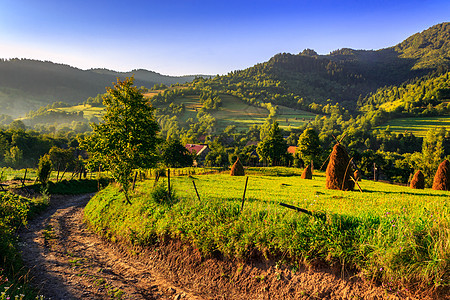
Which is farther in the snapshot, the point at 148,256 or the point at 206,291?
the point at 148,256

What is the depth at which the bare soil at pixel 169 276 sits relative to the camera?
6.91 meters

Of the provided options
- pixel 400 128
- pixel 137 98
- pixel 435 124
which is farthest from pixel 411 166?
pixel 435 124

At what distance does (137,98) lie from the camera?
20.0 meters

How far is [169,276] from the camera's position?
9.59 meters

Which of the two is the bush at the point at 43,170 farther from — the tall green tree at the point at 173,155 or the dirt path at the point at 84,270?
the tall green tree at the point at 173,155

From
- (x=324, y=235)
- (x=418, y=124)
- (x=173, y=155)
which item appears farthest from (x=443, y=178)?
(x=418, y=124)

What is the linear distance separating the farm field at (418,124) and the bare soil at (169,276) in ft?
518

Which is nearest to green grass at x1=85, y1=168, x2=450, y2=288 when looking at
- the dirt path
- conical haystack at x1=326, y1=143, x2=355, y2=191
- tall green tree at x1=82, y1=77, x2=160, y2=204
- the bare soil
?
the bare soil

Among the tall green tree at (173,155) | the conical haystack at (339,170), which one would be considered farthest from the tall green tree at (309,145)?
the conical haystack at (339,170)

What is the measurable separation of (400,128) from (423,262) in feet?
564

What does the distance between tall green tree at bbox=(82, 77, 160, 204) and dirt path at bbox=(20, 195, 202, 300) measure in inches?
196

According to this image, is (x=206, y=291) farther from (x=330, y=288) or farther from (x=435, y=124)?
(x=435, y=124)

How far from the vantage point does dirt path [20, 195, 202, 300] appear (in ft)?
27.6

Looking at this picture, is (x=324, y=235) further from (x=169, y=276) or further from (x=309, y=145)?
(x=309, y=145)
